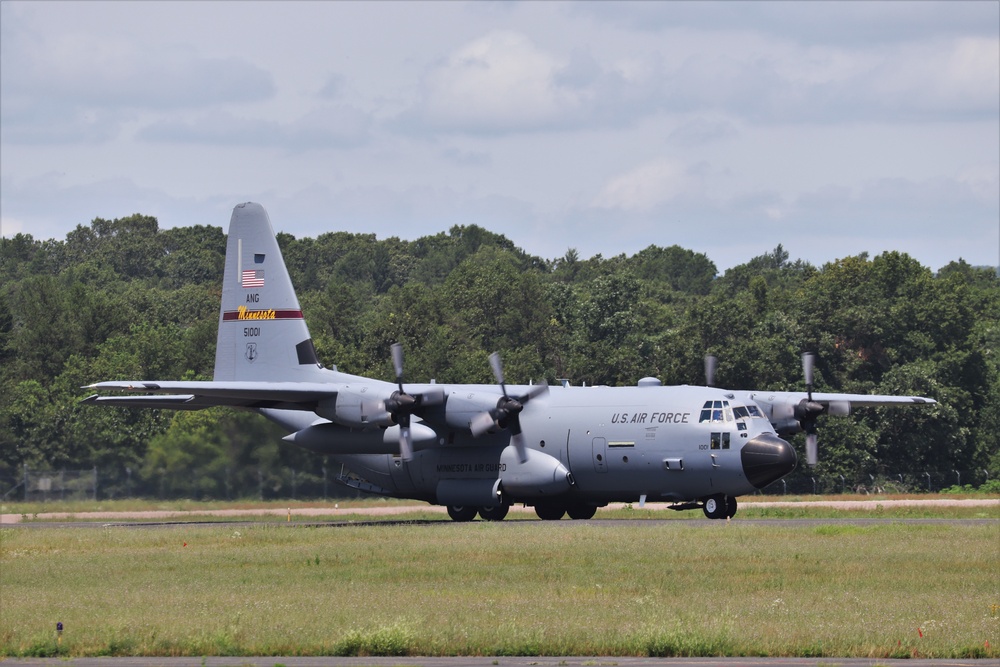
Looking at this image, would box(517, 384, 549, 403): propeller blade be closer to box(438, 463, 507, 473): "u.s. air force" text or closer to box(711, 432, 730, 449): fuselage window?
box(438, 463, 507, 473): "u.s. air force" text

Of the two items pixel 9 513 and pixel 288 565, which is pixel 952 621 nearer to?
pixel 288 565

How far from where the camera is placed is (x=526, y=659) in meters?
18.1

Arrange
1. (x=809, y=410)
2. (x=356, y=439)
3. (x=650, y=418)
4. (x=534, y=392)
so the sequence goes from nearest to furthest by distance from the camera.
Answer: (x=650, y=418), (x=534, y=392), (x=356, y=439), (x=809, y=410)

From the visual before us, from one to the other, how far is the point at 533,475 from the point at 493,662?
2380 centimetres

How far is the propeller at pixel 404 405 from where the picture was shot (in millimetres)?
40688

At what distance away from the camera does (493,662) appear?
57.7ft

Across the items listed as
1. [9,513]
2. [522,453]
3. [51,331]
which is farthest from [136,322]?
[522,453]

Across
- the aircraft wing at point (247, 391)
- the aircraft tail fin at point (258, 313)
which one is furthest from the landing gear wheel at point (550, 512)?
the aircraft tail fin at point (258, 313)

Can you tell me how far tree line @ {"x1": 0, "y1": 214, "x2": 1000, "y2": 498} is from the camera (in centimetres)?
5350

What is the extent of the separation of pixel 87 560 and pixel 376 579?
28.0 feet

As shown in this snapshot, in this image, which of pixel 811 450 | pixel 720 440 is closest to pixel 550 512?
pixel 720 440

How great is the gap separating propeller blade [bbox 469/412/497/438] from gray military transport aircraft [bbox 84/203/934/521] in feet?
0.14

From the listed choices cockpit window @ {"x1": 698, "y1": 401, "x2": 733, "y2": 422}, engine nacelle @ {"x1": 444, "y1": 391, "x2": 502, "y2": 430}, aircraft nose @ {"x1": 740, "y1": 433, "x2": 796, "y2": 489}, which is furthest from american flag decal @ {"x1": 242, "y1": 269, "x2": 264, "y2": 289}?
aircraft nose @ {"x1": 740, "y1": 433, "x2": 796, "y2": 489}

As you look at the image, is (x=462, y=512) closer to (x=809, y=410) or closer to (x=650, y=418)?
(x=650, y=418)
